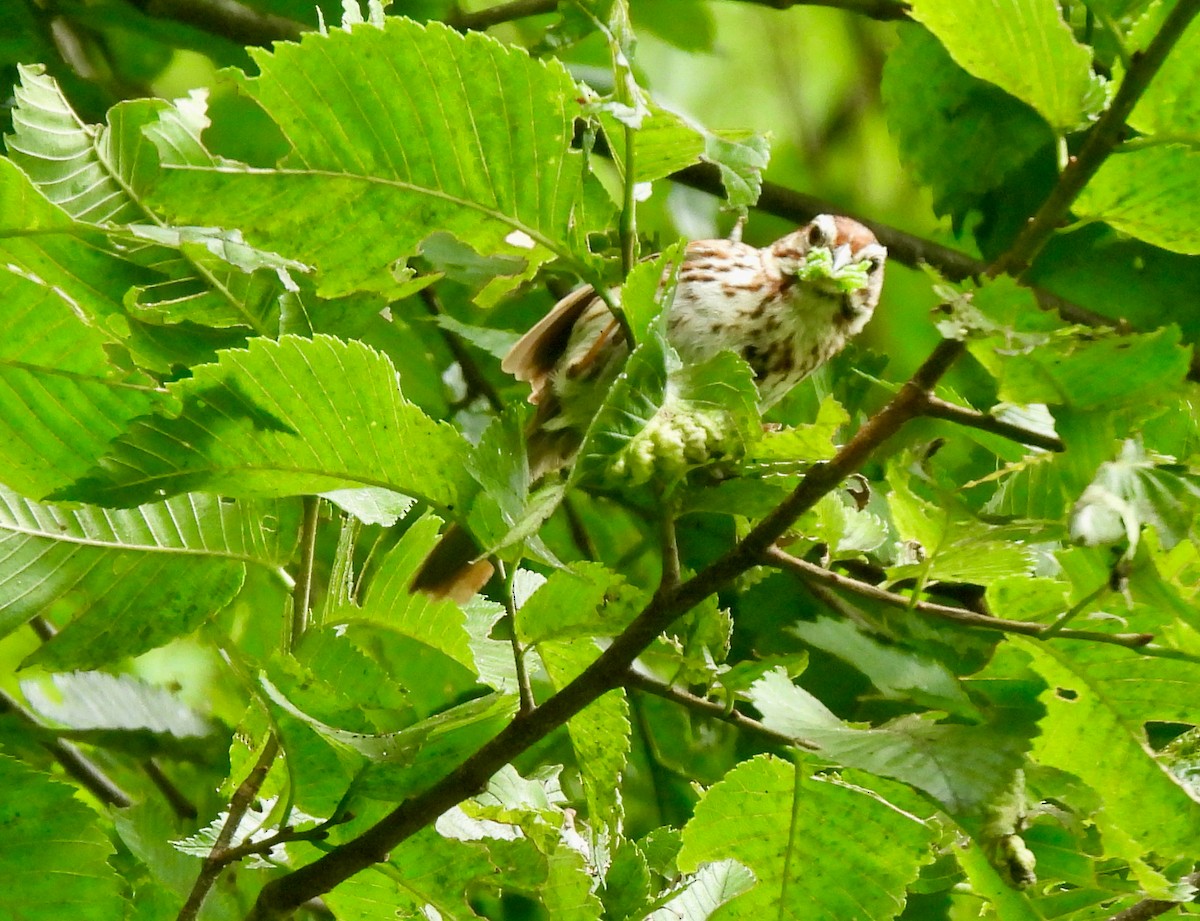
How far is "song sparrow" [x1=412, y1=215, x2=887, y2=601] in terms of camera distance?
2.24 metres

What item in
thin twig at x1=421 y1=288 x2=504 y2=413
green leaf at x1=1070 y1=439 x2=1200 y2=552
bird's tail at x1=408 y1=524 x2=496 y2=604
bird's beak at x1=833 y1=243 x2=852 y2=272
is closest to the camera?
green leaf at x1=1070 y1=439 x2=1200 y2=552

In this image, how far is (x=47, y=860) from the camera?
1.02 metres

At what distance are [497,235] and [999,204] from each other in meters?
1.41

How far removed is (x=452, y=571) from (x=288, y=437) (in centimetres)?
115

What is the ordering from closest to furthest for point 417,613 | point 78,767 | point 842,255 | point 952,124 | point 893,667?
1. point 417,613
2. point 893,667
3. point 78,767
4. point 952,124
5. point 842,255

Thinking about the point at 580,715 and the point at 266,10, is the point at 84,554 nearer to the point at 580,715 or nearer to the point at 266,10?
the point at 580,715

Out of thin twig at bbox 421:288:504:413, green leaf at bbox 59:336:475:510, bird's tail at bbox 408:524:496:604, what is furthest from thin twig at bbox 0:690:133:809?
green leaf at bbox 59:336:475:510

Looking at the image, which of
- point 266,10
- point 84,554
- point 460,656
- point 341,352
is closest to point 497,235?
point 341,352

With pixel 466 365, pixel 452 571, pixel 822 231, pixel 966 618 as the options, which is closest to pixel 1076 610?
pixel 966 618

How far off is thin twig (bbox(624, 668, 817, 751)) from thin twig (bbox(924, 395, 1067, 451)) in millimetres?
248

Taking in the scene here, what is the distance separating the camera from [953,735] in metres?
0.90

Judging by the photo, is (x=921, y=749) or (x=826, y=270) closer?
(x=921, y=749)

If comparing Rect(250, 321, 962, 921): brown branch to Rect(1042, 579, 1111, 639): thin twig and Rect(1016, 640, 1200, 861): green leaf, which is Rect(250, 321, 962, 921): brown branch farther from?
Rect(1016, 640, 1200, 861): green leaf

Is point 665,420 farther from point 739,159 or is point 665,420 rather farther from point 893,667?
point 893,667
